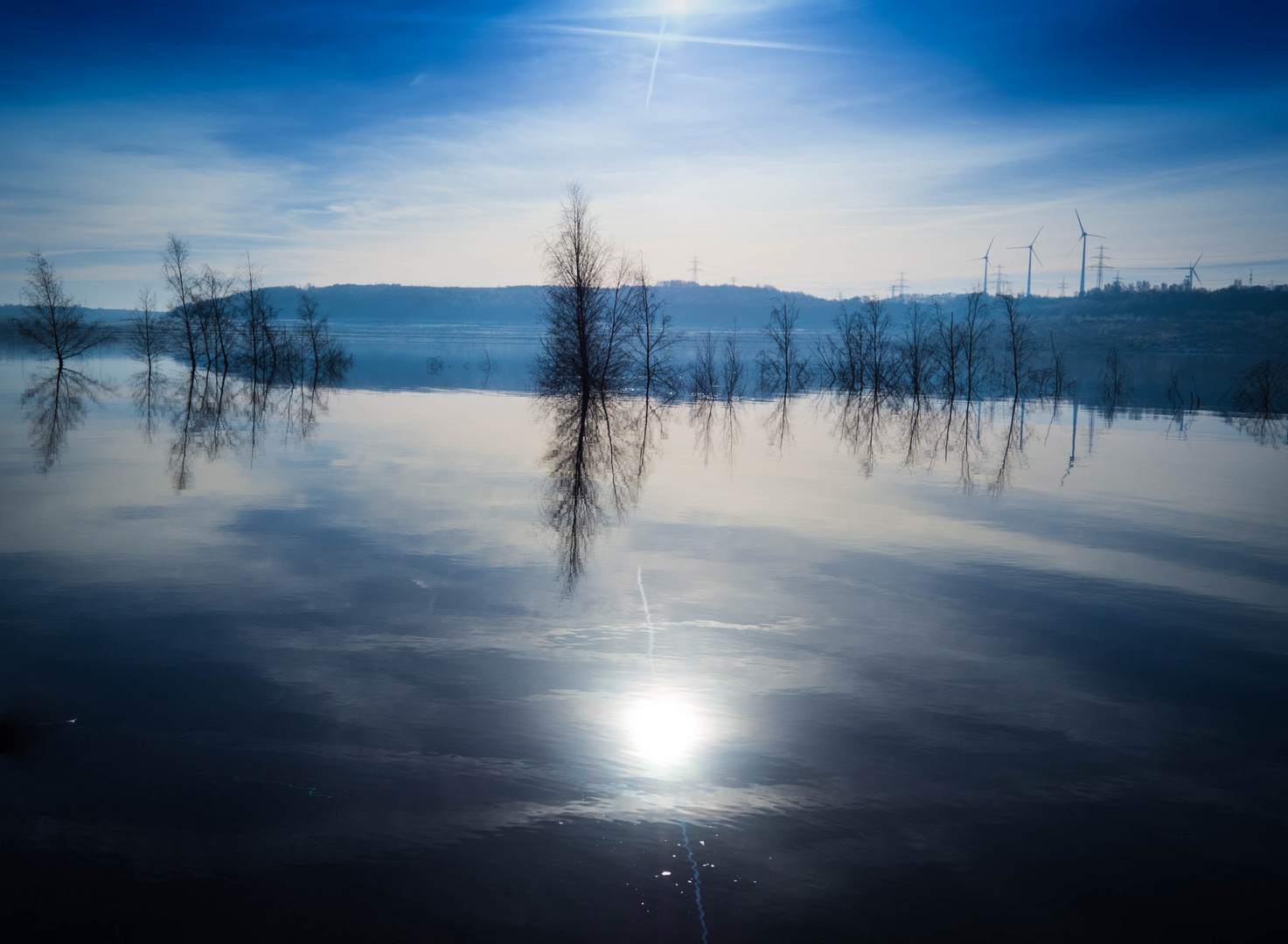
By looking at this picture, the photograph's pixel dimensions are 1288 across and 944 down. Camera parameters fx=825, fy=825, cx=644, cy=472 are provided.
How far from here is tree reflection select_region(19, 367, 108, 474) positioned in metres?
18.9

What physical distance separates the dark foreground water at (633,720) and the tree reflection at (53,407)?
7.28 m

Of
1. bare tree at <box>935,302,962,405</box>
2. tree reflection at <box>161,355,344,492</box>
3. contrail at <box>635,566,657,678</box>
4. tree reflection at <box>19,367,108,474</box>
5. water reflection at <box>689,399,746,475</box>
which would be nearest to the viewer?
contrail at <box>635,566,657,678</box>

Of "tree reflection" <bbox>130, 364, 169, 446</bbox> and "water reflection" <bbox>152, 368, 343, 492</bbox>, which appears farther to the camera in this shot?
"tree reflection" <bbox>130, 364, 169, 446</bbox>

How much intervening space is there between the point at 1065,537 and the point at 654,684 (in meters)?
8.11

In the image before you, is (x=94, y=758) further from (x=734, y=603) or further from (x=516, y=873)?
(x=734, y=603)

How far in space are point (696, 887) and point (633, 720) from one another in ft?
6.08

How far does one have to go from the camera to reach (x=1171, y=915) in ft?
12.6

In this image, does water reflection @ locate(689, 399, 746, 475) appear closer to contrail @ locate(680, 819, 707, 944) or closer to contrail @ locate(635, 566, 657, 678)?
contrail @ locate(635, 566, 657, 678)

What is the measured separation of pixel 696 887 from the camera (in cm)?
393

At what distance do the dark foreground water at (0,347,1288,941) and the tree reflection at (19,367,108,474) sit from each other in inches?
287

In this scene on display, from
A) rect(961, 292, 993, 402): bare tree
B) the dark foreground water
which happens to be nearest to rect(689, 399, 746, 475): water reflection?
the dark foreground water

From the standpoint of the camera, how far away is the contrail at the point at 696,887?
3677 mm

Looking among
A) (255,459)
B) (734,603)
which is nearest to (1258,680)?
(734,603)

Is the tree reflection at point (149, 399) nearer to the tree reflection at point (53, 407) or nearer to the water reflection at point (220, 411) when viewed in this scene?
the water reflection at point (220, 411)
